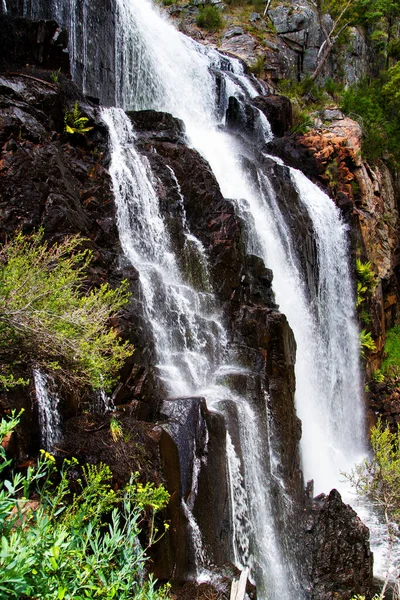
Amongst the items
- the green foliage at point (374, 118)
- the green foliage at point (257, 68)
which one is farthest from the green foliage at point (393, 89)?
the green foliage at point (257, 68)

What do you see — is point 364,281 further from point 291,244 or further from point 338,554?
point 338,554

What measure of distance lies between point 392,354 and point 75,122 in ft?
64.5

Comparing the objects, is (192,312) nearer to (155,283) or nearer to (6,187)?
(155,283)

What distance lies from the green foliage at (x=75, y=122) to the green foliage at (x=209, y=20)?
25.5 metres

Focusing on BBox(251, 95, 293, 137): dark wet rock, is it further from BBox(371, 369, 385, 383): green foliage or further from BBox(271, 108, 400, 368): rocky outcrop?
BBox(371, 369, 385, 383): green foliage

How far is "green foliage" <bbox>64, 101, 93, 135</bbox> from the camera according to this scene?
43.4 ft

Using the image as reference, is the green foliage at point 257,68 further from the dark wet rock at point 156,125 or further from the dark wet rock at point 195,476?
the dark wet rock at point 195,476

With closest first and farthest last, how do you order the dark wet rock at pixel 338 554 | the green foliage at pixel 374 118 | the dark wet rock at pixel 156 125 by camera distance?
1. the dark wet rock at pixel 338 554
2. the dark wet rock at pixel 156 125
3. the green foliage at pixel 374 118

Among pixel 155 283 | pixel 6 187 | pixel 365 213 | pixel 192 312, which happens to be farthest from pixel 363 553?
pixel 365 213

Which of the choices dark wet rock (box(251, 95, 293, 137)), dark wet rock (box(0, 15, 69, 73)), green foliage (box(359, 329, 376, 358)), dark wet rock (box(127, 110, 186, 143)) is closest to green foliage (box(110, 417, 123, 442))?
dark wet rock (box(0, 15, 69, 73))

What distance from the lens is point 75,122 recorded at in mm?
13359

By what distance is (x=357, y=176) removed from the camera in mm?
25547

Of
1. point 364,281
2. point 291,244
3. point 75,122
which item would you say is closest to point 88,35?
point 75,122

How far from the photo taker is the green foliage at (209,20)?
34438 millimetres
